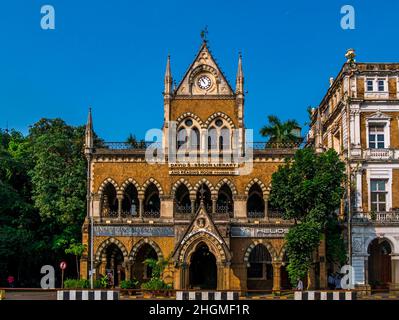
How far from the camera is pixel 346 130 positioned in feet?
144

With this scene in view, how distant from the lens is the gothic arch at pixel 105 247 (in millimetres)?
44719

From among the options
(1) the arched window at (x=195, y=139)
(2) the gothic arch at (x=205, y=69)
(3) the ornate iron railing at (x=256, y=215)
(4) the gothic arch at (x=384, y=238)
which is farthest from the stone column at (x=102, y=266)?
(4) the gothic arch at (x=384, y=238)

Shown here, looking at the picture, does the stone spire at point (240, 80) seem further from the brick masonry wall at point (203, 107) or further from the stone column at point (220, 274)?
the stone column at point (220, 274)

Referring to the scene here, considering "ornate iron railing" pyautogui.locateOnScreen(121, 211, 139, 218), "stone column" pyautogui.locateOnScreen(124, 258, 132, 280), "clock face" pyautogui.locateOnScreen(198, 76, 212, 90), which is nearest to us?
"stone column" pyautogui.locateOnScreen(124, 258, 132, 280)

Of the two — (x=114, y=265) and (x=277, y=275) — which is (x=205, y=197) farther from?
(x=114, y=265)

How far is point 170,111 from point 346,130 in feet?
40.6

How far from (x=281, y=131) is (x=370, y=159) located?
19.8 metres

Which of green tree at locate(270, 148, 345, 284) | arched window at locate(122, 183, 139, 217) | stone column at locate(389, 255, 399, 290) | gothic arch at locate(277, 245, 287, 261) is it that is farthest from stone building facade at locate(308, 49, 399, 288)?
arched window at locate(122, 183, 139, 217)

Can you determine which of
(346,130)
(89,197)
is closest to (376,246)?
(346,130)

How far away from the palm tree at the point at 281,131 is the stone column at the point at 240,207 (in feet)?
58.1

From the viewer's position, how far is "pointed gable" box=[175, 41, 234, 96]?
152ft

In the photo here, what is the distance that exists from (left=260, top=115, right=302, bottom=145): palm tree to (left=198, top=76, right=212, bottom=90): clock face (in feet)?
55.1

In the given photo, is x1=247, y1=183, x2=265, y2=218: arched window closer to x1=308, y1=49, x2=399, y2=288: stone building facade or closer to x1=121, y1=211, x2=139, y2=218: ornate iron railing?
x1=308, y1=49, x2=399, y2=288: stone building facade

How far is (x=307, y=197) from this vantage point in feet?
128
